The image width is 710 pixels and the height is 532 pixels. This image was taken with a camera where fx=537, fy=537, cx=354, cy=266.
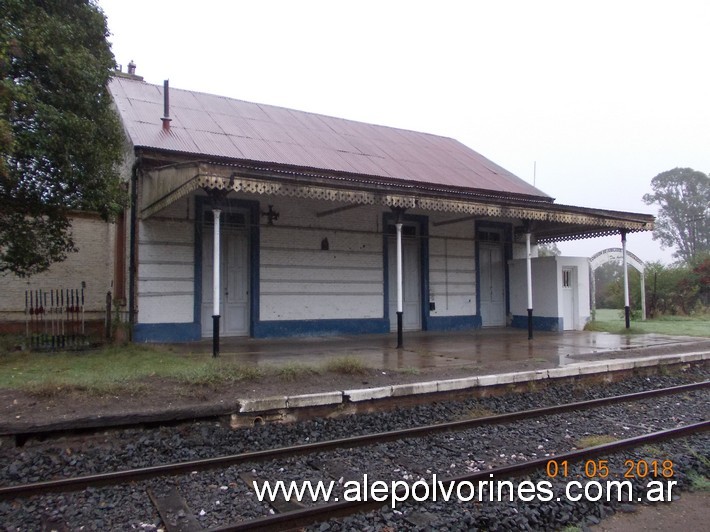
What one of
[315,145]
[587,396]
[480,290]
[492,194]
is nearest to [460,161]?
[492,194]

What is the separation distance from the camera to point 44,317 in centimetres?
1222

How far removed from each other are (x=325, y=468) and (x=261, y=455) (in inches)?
27.4

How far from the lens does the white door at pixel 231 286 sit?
12.2 meters

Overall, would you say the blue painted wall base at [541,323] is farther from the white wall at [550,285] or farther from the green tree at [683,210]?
the green tree at [683,210]

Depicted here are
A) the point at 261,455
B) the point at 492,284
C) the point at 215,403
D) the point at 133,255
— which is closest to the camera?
the point at 261,455

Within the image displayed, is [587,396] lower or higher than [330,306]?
lower

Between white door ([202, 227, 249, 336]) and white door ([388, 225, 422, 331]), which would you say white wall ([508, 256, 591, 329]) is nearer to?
white door ([388, 225, 422, 331])

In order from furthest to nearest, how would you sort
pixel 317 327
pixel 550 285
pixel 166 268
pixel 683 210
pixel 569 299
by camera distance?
pixel 683 210
pixel 569 299
pixel 550 285
pixel 317 327
pixel 166 268

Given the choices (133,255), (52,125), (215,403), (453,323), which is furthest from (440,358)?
(52,125)

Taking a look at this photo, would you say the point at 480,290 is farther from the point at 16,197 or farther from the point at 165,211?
the point at 16,197

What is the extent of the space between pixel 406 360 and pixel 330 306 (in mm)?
4220

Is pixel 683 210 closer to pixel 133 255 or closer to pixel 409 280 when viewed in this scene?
pixel 409 280

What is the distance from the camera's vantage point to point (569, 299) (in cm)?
1594

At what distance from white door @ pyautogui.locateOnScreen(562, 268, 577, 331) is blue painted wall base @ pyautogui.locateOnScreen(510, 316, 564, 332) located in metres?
0.27
